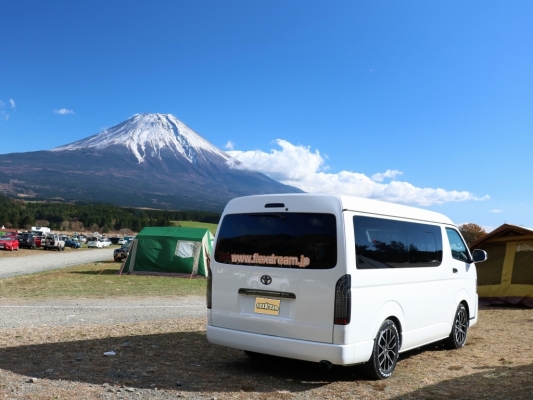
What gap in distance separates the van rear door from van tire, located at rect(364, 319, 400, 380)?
0.75 m

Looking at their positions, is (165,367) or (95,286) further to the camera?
(95,286)

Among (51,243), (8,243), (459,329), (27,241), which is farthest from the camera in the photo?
(51,243)

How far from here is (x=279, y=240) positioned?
6.19m

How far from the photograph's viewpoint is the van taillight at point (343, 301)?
564 centimetres

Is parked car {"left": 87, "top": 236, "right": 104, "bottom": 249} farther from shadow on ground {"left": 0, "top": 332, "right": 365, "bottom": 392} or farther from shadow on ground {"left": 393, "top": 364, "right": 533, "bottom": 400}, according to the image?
shadow on ground {"left": 393, "top": 364, "right": 533, "bottom": 400}

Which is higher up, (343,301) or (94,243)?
(343,301)

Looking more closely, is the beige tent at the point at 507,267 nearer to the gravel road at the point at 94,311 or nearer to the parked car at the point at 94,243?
the gravel road at the point at 94,311

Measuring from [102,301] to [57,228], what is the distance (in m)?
113

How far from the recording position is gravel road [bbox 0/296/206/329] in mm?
10062

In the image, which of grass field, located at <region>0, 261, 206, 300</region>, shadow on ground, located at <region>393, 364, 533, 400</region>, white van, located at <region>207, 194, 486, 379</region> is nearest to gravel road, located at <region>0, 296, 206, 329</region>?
grass field, located at <region>0, 261, 206, 300</region>

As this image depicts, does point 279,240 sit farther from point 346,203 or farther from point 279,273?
point 346,203

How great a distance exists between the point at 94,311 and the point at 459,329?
7563 mm

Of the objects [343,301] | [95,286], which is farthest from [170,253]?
[343,301]

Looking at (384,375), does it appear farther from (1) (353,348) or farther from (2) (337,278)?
(2) (337,278)
